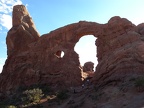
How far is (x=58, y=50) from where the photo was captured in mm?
34938

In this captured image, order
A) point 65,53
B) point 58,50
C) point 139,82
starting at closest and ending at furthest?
point 139,82 → point 65,53 → point 58,50

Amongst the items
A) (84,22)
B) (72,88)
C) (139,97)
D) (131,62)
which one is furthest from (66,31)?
(139,97)

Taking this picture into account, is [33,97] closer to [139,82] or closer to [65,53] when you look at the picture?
[65,53]

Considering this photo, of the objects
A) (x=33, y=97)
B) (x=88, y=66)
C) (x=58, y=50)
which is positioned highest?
(x=58, y=50)

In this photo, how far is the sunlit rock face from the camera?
98.1 ft

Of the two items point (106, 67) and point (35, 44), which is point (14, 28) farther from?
point (106, 67)

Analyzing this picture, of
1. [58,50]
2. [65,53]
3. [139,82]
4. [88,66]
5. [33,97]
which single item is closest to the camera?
[139,82]

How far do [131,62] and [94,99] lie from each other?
5.50 meters

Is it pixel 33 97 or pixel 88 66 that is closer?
pixel 33 97

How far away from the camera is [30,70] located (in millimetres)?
33844

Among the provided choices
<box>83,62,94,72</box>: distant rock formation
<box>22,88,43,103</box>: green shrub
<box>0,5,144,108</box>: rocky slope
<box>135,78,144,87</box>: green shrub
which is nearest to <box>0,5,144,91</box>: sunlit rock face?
<box>0,5,144,108</box>: rocky slope

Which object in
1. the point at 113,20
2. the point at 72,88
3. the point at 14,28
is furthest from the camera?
the point at 14,28

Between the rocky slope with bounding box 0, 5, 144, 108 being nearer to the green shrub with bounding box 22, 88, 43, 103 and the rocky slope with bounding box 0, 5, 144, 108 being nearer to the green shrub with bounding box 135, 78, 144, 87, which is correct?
the green shrub with bounding box 135, 78, 144, 87

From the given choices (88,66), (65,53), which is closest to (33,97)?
(65,53)
